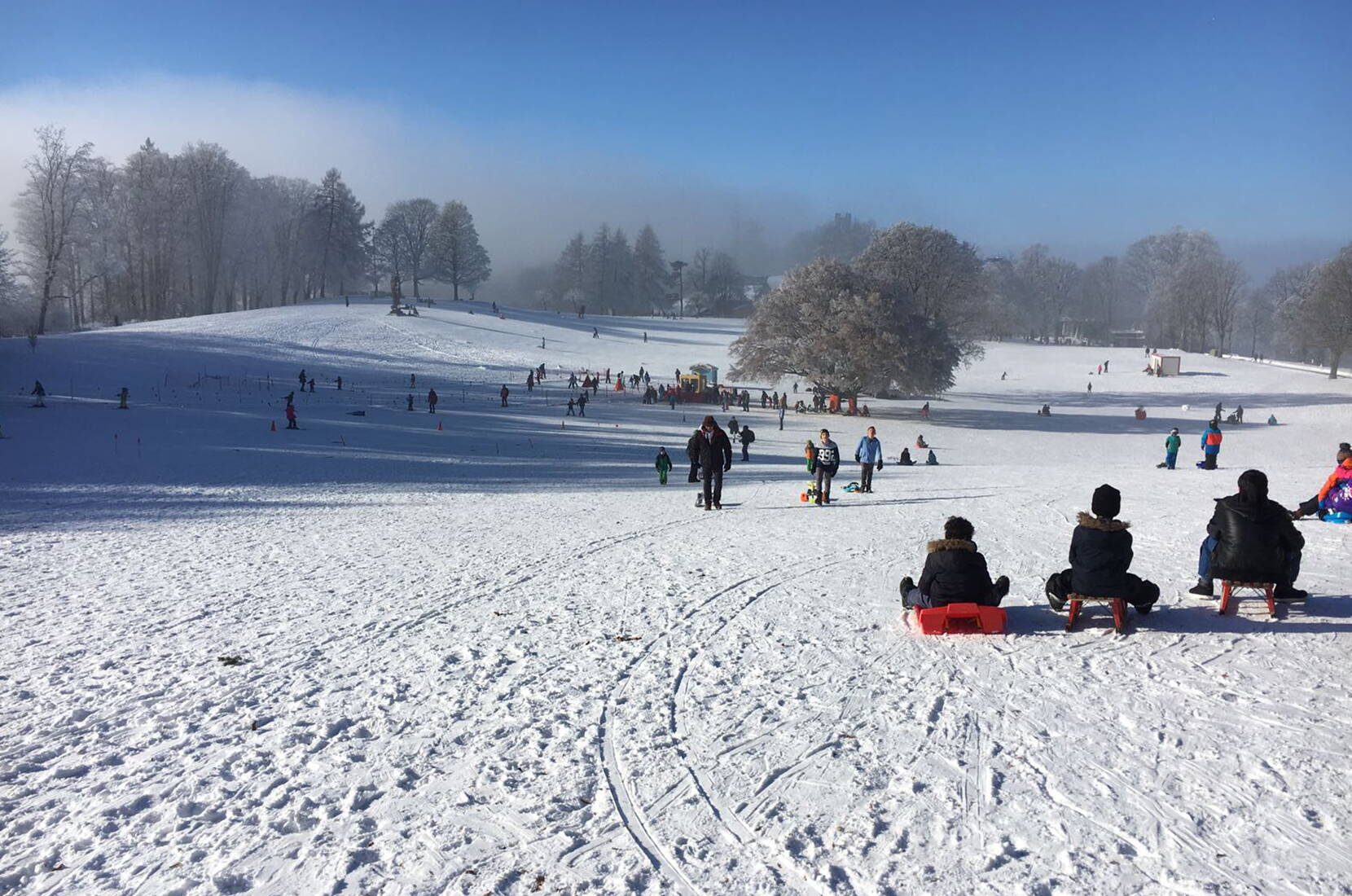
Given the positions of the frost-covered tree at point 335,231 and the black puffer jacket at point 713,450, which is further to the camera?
the frost-covered tree at point 335,231

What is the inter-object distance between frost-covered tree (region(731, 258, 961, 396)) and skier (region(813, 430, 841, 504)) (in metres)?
32.4

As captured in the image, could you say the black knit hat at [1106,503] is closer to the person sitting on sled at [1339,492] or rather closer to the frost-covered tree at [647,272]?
the person sitting on sled at [1339,492]

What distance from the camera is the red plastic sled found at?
25.2ft

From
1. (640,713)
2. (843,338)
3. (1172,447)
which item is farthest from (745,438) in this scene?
(640,713)

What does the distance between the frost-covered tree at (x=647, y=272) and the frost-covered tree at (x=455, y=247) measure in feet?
92.4

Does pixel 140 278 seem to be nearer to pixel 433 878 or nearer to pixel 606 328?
pixel 606 328

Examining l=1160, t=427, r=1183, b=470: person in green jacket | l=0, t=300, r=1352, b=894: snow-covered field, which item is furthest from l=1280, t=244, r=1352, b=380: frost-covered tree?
l=0, t=300, r=1352, b=894: snow-covered field

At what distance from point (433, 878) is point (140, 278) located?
317 feet

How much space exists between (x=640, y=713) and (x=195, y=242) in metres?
97.3

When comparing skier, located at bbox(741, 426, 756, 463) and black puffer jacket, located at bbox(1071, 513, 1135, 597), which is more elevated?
black puffer jacket, located at bbox(1071, 513, 1135, 597)

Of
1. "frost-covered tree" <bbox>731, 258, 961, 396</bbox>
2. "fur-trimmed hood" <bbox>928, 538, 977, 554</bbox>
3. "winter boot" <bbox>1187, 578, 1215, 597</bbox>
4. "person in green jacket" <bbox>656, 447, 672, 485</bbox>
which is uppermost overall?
"frost-covered tree" <bbox>731, 258, 961, 396</bbox>

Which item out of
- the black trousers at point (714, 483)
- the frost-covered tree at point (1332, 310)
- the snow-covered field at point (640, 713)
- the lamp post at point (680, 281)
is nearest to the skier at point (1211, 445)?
the snow-covered field at point (640, 713)

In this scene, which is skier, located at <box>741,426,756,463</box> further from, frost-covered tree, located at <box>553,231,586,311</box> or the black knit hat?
frost-covered tree, located at <box>553,231,586,311</box>

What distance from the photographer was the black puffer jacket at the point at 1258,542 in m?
7.62
